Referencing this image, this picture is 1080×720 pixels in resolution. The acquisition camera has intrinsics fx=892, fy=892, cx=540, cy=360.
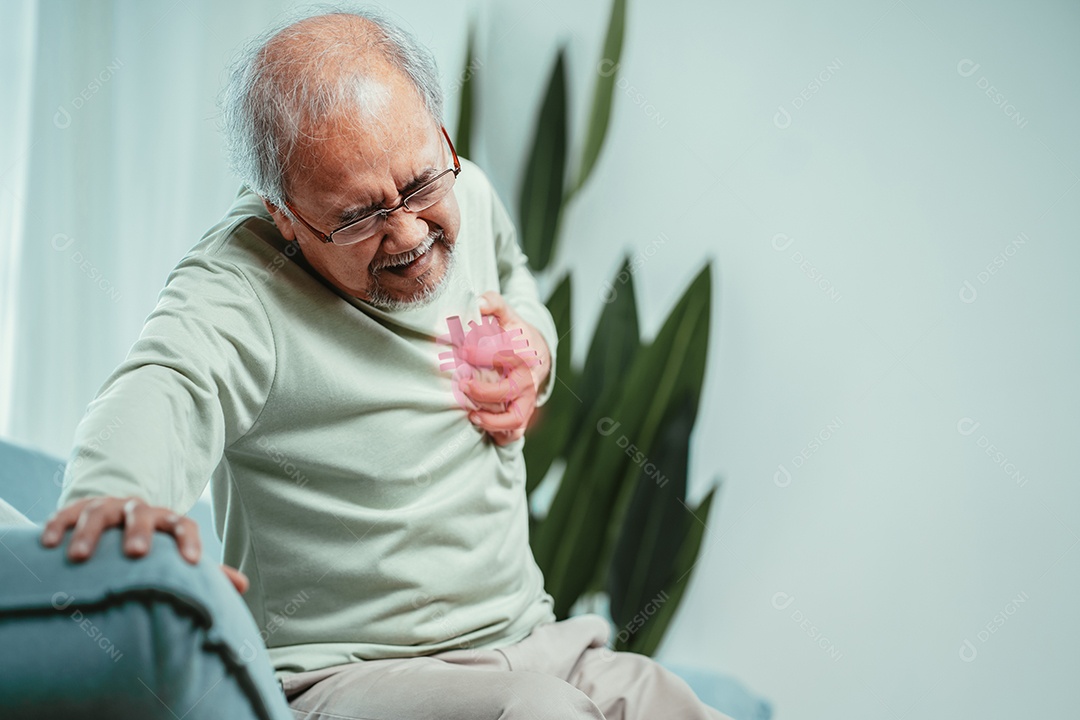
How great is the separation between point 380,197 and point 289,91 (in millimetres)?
122

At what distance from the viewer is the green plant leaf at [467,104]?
155 centimetres

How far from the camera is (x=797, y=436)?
1547 mm

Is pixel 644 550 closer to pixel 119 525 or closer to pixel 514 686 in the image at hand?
pixel 514 686

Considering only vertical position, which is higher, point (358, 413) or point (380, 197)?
point (380, 197)

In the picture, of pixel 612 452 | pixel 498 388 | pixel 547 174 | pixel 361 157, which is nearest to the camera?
pixel 361 157

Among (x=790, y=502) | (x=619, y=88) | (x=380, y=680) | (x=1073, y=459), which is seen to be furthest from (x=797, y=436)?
(x=380, y=680)

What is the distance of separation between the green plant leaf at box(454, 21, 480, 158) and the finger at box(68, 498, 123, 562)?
111 cm

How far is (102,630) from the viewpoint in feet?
1.62

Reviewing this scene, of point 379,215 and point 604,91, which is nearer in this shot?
point 379,215

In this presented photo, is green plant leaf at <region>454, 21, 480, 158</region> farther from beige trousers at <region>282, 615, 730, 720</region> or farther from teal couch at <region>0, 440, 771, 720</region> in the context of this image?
teal couch at <region>0, 440, 771, 720</region>

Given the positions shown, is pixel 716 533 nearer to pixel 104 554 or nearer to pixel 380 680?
pixel 380 680

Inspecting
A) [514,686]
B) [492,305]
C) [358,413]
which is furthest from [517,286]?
[514,686]

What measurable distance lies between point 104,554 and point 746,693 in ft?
2.89

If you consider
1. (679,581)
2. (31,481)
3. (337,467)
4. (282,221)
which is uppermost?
(282,221)
